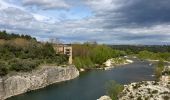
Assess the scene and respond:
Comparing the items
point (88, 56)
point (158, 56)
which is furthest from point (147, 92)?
point (158, 56)

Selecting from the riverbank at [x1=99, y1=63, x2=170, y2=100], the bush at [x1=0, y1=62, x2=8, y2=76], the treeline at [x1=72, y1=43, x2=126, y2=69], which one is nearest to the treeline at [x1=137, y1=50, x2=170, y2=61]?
the treeline at [x1=72, y1=43, x2=126, y2=69]

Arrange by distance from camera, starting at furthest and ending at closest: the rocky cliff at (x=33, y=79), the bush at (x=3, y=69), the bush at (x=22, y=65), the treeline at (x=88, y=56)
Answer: the treeline at (x=88, y=56)
the bush at (x=22, y=65)
the bush at (x=3, y=69)
the rocky cliff at (x=33, y=79)

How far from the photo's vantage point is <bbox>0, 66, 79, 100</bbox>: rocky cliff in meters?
56.1

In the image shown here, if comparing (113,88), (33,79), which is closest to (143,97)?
(113,88)

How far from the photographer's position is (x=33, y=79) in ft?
216

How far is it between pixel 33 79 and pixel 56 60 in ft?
64.6

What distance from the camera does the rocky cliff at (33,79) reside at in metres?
56.1

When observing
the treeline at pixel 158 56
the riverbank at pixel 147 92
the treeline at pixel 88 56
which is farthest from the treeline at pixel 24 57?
the treeline at pixel 158 56

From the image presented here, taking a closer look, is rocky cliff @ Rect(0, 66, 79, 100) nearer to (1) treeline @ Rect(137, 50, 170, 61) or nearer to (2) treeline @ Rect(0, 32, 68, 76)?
(2) treeline @ Rect(0, 32, 68, 76)

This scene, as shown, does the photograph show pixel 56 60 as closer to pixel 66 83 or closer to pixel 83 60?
pixel 66 83

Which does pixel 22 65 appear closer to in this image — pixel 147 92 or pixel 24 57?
pixel 24 57

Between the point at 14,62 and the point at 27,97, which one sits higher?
the point at 14,62

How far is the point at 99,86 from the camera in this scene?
224 ft

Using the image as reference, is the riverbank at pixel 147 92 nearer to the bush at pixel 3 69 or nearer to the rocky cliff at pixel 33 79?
the rocky cliff at pixel 33 79
